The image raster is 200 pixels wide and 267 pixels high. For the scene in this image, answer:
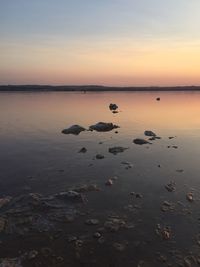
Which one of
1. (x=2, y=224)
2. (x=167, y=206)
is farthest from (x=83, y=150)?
(x=2, y=224)

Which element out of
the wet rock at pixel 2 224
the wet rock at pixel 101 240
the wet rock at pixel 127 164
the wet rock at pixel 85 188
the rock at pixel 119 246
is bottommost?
the wet rock at pixel 127 164

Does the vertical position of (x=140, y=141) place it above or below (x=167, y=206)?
below

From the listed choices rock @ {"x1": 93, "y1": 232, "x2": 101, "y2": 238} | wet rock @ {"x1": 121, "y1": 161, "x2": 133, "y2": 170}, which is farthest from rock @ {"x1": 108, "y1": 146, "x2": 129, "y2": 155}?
rock @ {"x1": 93, "y1": 232, "x2": 101, "y2": 238}

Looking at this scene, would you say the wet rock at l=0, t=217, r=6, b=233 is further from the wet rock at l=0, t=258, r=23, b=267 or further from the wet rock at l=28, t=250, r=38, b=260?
the wet rock at l=0, t=258, r=23, b=267

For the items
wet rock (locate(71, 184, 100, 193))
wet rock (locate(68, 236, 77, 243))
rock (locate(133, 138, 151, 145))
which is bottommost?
rock (locate(133, 138, 151, 145))

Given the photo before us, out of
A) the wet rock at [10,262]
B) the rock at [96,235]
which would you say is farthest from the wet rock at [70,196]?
the wet rock at [10,262]

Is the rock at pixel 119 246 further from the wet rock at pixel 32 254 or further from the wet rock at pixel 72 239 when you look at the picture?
the wet rock at pixel 32 254

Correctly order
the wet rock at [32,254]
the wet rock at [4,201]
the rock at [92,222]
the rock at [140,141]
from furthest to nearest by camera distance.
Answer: the rock at [140,141], the wet rock at [4,201], the rock at [92,222], the wet rock at [32,254]

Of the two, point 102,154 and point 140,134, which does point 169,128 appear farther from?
point 102,154

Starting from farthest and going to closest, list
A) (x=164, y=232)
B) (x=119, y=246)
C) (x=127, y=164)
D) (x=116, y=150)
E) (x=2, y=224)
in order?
(x=116, y=150), (x=127, y=164), (x=2, y=224), (x=164, y=232), (x=119, y=246)

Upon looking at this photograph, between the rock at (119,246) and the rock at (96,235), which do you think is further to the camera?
the rock at (96,235)

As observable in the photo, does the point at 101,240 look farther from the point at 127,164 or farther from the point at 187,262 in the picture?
the point at 127,164

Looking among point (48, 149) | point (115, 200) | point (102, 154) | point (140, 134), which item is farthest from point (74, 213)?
point (140, 134)

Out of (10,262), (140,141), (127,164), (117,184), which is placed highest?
(10,262)
